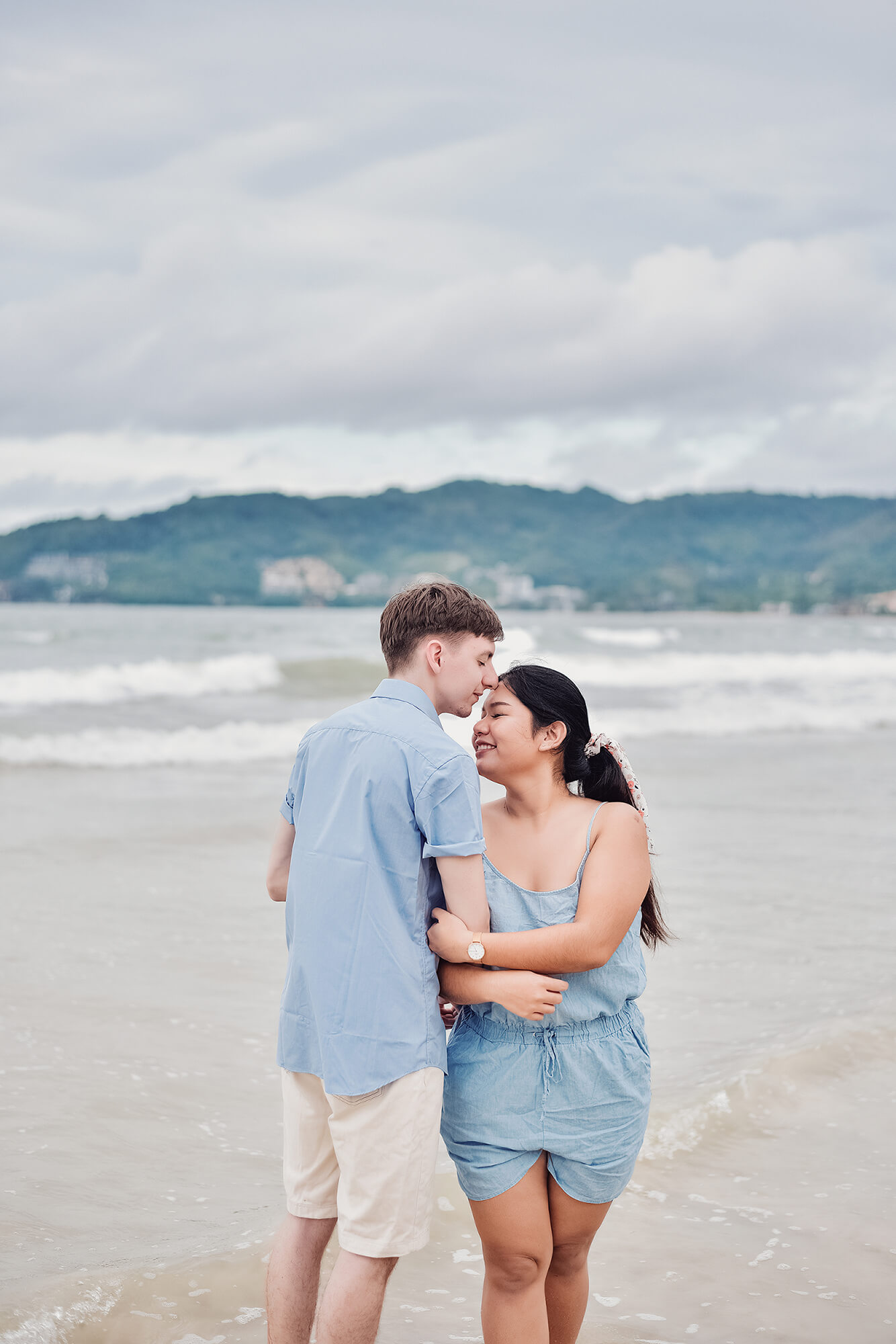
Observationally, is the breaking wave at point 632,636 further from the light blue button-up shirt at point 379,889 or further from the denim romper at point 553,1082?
the light blue button-up shirt at point 379,889

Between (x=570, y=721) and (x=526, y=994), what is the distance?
0.60m

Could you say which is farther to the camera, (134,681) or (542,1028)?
(134,681)

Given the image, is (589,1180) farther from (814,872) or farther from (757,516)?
(757,516)

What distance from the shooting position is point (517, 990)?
2.22 meters

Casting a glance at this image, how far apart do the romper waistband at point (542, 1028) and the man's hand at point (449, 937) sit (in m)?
0.23

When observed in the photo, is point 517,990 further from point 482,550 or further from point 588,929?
point 482,550

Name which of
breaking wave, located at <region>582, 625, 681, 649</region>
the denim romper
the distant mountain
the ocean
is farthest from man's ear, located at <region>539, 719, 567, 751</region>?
the distant mountain

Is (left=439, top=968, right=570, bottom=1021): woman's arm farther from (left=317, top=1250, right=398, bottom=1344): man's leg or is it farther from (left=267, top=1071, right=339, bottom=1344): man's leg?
(left=317, top=1250, right=398, bottom=1344): man's leg

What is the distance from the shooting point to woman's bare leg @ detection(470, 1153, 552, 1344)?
227 cm

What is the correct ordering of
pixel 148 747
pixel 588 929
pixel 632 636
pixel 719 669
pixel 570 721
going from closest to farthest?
1. pixel 588 929
2. pixel 570 721
3. pixel 148 747
4. pixel 719 669
5. pixel 632 636

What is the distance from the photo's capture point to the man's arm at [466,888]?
218 cm

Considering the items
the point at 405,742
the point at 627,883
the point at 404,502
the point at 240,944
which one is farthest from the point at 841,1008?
the point at 404,502

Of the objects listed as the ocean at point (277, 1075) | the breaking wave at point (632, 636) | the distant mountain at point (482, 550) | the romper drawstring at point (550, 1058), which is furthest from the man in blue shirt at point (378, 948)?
the distant mountain at point (482, 550)

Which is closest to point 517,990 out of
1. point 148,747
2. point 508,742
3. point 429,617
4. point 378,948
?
point 378,948
